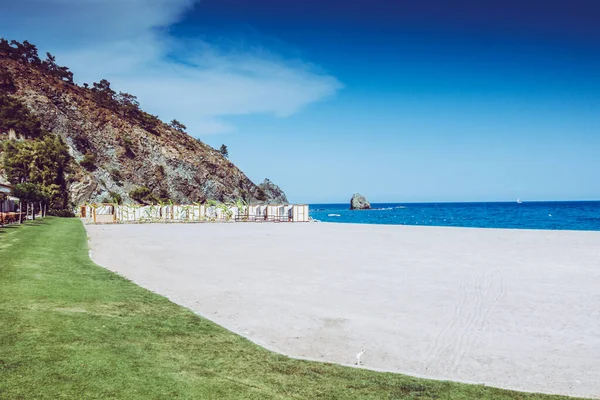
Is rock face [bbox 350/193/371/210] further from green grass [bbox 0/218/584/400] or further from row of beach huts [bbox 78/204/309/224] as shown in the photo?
green grass [bbox 0/218/584/400]

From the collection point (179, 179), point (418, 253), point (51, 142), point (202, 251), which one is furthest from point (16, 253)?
point (179, 179)

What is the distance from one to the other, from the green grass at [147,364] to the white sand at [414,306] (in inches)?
20.5

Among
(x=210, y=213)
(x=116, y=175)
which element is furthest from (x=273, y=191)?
(x=210, y=213)

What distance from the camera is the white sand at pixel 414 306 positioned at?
5492 mm

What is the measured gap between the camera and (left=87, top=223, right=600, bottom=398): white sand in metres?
5.49

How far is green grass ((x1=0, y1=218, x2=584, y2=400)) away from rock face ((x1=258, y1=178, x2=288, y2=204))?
10261 cm

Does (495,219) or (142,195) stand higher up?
(142,195)

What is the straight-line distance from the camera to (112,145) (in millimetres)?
78438

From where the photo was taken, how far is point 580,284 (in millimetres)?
10203

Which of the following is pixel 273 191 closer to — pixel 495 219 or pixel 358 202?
pixel 358 202

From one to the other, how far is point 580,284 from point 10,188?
31349 millimetres

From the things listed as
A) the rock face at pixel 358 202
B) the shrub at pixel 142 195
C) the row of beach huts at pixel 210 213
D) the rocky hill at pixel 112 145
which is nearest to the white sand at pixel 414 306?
the row of beach huts at pixel 210 213

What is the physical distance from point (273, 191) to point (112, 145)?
46.2 meters

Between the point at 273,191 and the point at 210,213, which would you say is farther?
the point at 273,191
